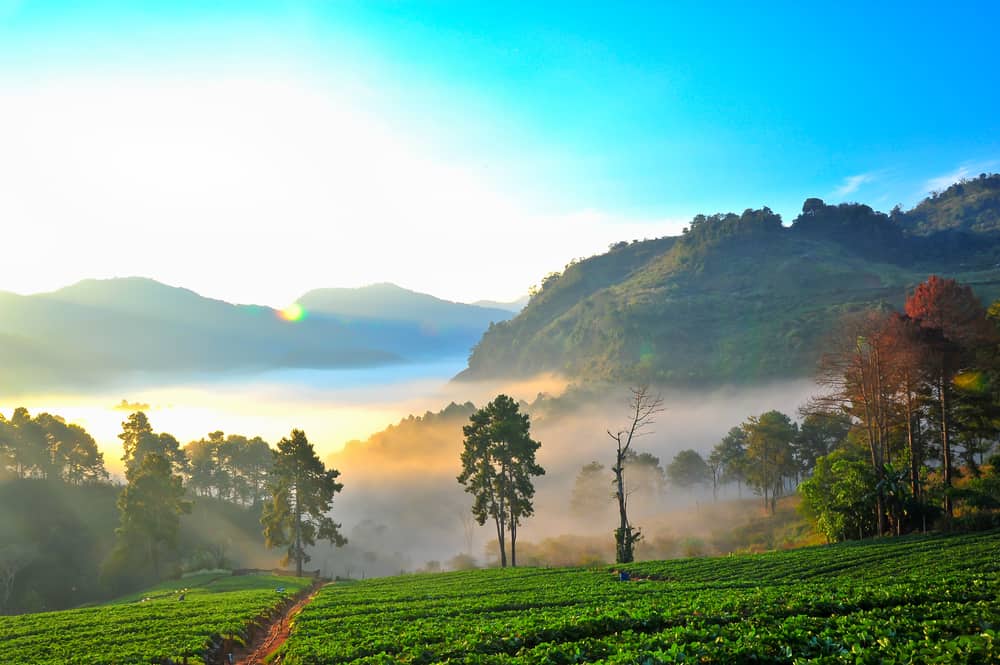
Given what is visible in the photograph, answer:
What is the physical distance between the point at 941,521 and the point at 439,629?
45.8 meters

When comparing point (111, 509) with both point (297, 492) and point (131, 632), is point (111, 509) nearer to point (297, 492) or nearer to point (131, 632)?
point (297, 492)

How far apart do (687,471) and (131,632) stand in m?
122

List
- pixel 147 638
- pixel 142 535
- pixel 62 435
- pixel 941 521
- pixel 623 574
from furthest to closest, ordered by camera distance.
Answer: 1. pixel 62 435
2. pixel 142 535
3. pixel 941 521
4. pixel 623 574
5. pixel 147 638

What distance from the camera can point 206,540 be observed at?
9800 cm

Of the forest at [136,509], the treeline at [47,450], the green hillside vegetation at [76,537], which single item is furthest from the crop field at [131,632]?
the treeline at [47,450]

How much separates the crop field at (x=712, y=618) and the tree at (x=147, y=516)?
179 feet

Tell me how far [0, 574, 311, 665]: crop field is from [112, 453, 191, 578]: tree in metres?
41.2

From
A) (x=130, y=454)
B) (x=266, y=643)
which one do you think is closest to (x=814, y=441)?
(x=266, y=643)

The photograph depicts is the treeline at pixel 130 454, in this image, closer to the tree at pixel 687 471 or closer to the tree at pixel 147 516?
the tree at pixel 147 516

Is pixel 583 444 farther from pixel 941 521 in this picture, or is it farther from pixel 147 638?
pixel 147 638

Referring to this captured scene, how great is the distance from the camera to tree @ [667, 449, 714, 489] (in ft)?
422

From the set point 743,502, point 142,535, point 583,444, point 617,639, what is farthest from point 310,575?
point 583,444

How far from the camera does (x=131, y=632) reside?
90.0 ft

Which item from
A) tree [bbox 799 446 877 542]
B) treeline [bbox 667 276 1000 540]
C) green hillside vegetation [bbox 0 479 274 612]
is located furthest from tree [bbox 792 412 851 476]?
→ green hillside vegetation [bbox 0 479 274 612]
